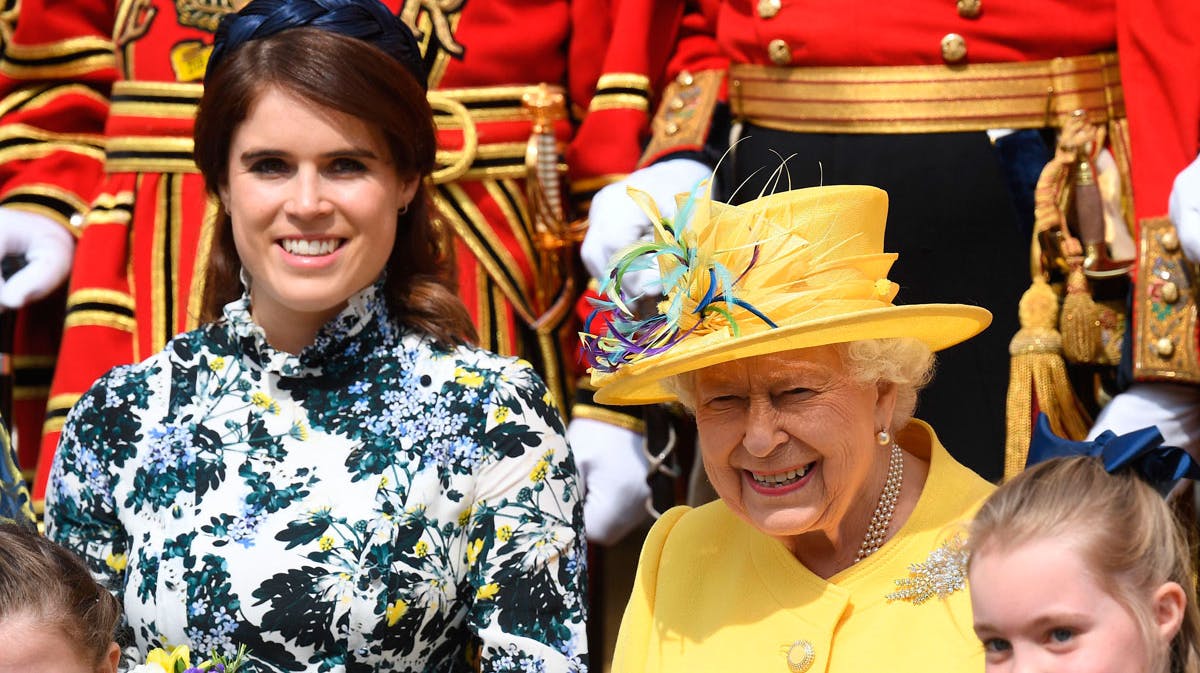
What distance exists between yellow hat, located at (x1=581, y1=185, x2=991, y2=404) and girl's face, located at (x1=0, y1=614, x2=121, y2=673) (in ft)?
2.68

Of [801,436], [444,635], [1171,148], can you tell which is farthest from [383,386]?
[1171,148]

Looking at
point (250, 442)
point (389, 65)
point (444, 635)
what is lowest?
point (444, 635)

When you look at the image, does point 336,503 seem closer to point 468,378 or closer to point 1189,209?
point 468,378

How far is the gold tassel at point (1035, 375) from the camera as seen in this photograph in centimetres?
320

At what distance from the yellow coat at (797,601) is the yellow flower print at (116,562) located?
875 mm

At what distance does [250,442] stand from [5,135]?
1.51 m

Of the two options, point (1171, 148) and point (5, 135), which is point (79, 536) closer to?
point (5, 135)

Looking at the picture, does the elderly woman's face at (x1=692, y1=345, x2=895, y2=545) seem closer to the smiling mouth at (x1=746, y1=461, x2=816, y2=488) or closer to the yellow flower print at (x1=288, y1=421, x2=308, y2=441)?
the smiling mouth at (x1=746, y1=461, x2=816, y2=488)

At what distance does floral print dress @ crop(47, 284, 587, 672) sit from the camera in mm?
2902

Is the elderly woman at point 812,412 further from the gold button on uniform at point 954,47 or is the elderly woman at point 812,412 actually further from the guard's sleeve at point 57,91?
A: the guard's sleeve at point 57,91

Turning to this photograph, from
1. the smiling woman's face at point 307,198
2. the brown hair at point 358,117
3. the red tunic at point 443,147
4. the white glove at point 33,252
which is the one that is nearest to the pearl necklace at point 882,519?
the brown hair at point 358,117

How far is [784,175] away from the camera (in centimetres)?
350

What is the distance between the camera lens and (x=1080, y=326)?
321 centimetres

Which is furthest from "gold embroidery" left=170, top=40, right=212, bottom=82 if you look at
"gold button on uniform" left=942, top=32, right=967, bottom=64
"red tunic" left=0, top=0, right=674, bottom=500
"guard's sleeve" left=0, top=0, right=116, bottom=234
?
"gold button on uniform" left=942, top=32, right=967, bottom=64
